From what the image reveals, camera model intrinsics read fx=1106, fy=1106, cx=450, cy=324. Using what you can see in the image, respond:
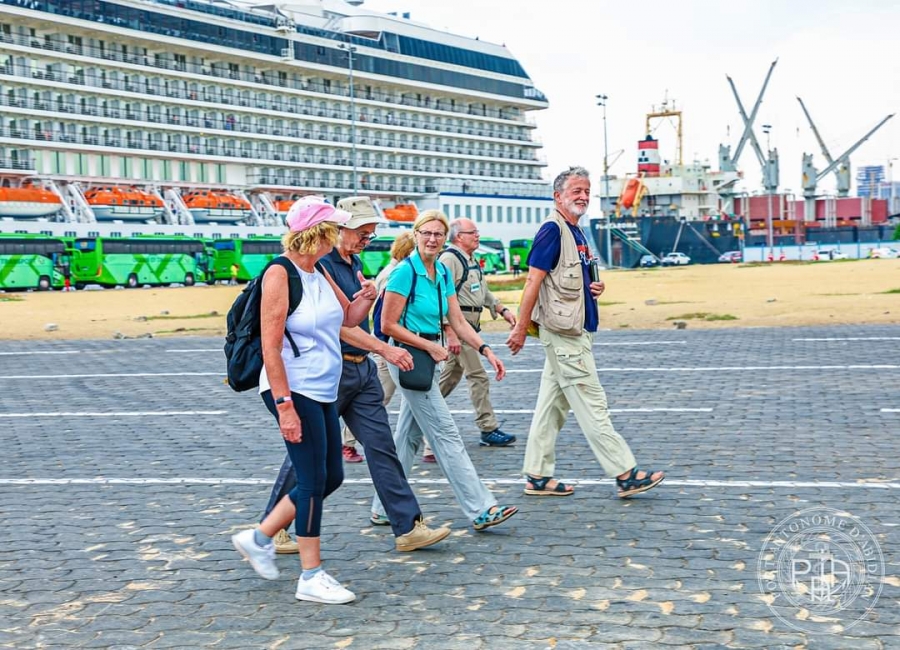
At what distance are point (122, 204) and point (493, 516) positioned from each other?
5583 cm

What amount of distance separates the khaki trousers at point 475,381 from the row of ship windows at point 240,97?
184 ft

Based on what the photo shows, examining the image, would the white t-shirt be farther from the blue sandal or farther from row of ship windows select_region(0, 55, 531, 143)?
row of ship windows select_region(0, 55, 531, 143)

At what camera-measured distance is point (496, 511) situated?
5.47m

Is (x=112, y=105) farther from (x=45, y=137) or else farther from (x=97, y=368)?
(x=97, y=368)

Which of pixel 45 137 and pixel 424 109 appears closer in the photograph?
pixel 45 137

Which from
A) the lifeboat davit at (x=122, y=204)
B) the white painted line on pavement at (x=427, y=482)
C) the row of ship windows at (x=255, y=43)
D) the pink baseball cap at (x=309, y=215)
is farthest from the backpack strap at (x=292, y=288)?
the row of ship windows at (x=255, y=43)

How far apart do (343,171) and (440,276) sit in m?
68.5

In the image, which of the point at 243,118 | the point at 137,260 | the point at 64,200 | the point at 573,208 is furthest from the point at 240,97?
the point at 573,208

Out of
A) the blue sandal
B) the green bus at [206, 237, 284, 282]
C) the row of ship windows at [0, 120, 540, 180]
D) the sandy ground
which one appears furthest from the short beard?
the row of ship windows at [0, 120, 540, 180]

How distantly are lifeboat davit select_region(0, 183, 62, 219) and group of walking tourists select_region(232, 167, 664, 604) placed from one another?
49897 mm

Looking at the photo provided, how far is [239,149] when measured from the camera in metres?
68.0

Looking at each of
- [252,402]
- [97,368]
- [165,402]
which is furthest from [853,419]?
[97,368]

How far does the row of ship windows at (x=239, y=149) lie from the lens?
59197 millimetres

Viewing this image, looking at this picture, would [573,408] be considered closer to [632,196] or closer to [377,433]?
[377,433]
